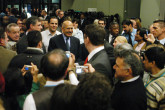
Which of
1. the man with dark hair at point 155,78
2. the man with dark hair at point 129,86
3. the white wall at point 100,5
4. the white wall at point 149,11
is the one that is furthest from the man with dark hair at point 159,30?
the white wall at point 100,5

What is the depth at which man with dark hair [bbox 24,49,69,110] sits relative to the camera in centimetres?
165

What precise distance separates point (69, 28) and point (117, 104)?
99.6 inches

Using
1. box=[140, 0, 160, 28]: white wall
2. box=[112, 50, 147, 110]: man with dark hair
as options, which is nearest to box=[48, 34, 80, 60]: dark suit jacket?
box=[112, 50, 147, 110]: man with dark hair

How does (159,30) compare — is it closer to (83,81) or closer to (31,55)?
(31,55)

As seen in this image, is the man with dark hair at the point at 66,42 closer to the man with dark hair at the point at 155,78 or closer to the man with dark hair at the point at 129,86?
the man with dark hair at the point at 155,78

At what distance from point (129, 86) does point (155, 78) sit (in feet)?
1.80

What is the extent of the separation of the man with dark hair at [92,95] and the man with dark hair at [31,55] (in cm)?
126

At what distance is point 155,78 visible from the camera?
2.36 metres

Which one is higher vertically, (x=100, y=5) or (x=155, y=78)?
(x=100, y=5)

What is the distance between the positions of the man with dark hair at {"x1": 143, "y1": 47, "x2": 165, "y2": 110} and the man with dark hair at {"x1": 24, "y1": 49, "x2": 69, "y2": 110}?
926mm

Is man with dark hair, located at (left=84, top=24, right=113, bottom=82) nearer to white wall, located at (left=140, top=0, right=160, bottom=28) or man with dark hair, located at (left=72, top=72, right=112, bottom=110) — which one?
man with dark hair, located at (left=72, top=72, right=112, bottom=110)

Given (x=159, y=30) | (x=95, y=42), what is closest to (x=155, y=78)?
(x=95, y=42)

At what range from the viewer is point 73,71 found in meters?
2.20

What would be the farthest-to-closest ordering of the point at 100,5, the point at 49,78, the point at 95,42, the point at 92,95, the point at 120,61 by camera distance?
the point at 100,5 → the point at 95,42 → the point at 120,61 → the point at 49,78 → the point at 92,95
